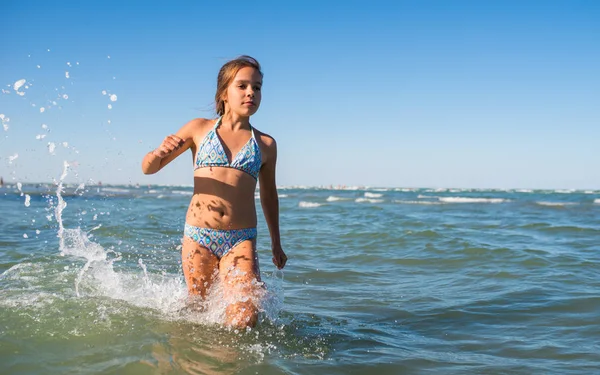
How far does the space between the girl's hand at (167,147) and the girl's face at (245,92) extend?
0.55 meters

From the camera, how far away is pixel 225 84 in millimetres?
4020

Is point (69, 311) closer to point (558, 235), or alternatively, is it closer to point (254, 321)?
point (254, 321)

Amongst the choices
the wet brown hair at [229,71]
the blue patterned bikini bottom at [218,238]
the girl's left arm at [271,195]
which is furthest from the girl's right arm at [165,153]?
the girl's left arm at [271,195]

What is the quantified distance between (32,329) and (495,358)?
3.26 metres

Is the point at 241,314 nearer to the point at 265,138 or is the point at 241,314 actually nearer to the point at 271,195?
the point at 271,195

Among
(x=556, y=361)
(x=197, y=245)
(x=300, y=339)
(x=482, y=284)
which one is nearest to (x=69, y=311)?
(x=197, y=245)

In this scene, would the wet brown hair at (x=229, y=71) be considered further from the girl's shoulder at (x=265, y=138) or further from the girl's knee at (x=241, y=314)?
the girl's knee at (x=241, y=314)

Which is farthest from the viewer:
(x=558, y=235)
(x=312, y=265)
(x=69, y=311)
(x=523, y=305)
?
(x=558, y=235)

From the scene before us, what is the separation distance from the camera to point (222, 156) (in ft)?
12.7

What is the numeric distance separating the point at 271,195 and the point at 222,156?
643 millimetres

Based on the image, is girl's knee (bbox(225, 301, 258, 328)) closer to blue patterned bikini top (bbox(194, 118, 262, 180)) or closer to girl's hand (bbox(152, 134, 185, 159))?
blue patterned bikini top (bbox(194, 118, 262, 180))

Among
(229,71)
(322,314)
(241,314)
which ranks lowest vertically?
(322,314)

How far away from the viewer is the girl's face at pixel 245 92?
3.91 m

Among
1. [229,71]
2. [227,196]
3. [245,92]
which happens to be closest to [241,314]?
[227,196]
